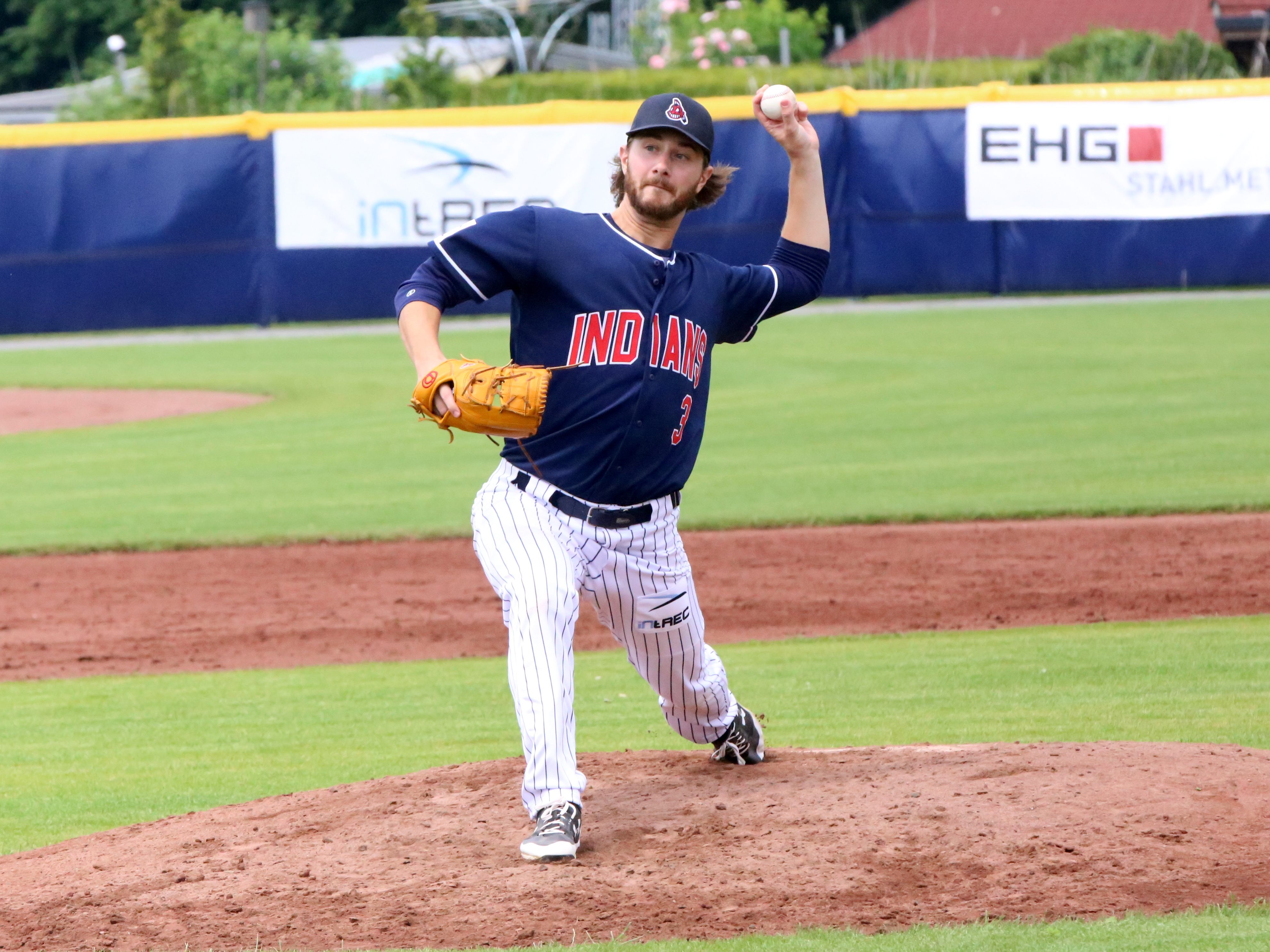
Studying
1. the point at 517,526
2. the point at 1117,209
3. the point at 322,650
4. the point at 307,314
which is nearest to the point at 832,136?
the point at 1117,209

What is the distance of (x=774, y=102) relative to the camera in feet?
14.2

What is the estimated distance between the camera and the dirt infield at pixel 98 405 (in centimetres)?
1480

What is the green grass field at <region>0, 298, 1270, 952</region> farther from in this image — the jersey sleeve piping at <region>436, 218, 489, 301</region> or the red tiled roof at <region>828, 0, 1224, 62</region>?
the red tiled roof at <region>828, 0, 1224, 62</region>

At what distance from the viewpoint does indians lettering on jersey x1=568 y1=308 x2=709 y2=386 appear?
4.05 meters

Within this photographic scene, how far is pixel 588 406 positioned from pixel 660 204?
0.53 meters

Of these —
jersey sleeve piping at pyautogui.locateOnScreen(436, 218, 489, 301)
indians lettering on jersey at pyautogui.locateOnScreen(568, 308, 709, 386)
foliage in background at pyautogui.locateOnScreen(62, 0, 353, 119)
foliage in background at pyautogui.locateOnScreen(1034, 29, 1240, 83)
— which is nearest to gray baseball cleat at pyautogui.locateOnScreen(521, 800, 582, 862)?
indians lettering on jersey at pyautogui.locateOnScreen(568, 308, 709, 386)

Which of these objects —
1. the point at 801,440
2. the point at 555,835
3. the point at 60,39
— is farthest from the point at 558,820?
the point at 60,39

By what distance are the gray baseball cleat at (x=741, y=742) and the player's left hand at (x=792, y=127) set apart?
4.89ft

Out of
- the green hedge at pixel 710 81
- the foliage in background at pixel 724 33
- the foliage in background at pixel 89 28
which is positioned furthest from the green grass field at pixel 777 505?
the foliage in background at pixel 89 28

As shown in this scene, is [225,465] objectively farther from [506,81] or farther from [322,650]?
[506,81]

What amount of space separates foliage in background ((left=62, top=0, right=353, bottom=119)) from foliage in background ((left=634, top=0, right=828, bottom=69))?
23.2ft

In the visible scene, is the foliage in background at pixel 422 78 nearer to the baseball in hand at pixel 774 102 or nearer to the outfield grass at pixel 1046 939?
the baseball in hand at pixel 774 102

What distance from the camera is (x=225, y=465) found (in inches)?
489

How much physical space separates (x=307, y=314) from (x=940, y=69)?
11629mm
